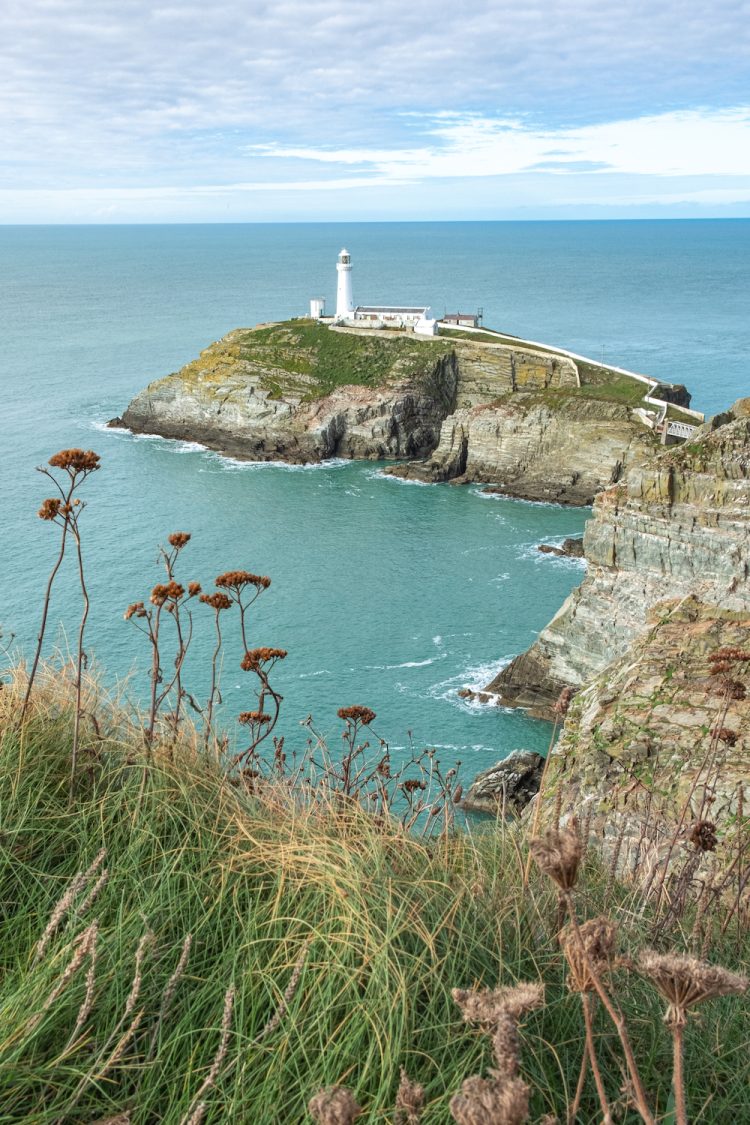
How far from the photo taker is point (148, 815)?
4.32 meters

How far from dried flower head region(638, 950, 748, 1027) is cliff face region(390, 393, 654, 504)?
47.1 metres

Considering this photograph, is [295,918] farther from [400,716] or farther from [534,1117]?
[400,716]

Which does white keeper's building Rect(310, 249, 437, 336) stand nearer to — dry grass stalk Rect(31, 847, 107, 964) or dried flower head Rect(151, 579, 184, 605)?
dried flower head Rect(151, 579, 184, 605)

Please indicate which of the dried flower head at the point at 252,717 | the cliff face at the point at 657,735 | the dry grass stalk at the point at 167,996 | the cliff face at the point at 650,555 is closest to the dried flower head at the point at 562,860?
the dry grass stalk at the point at 167,996

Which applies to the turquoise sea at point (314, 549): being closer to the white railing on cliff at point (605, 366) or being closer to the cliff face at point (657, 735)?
the cliff face at point (657, 735)

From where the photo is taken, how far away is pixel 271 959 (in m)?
3.45

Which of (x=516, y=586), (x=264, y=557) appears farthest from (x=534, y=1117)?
(x=264, y=557)

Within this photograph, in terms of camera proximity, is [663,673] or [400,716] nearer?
[663,673]

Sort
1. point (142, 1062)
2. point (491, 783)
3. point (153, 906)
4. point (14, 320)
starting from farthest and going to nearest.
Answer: point (14, 320) < point (491, 783) < point (153, 906) < point (142, 1062)

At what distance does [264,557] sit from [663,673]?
27440mm

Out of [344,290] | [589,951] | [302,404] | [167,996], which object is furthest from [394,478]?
[589,951]

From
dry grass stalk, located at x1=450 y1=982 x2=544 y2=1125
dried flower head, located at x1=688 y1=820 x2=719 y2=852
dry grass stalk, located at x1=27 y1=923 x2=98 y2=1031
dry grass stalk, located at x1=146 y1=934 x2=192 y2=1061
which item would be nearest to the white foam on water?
dried flower head, located at x1=688 y1=820 x2=719 y2=852

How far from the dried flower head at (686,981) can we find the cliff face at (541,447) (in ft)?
154

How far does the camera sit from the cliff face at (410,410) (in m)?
50.2
